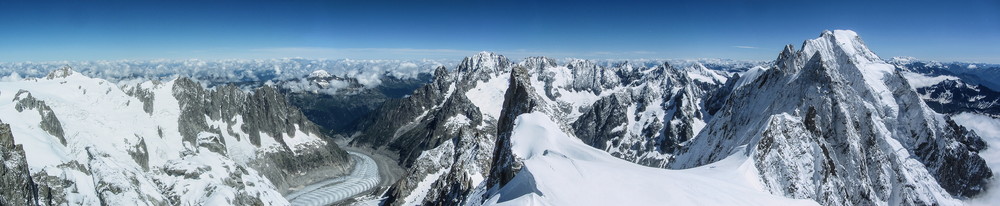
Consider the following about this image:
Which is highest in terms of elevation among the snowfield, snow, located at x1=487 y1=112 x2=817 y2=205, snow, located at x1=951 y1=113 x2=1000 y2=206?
snow, located at x1=487 y1=112 x2=817 y2=205

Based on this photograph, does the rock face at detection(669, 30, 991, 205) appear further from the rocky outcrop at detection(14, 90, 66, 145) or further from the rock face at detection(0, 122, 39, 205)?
the rocky outcrop at detection(14, 90, 66, 145)

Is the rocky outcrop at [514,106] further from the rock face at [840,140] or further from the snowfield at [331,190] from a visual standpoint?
the snowfield at [331,190]

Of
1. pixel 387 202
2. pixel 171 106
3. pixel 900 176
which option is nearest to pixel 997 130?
pixel 900 176

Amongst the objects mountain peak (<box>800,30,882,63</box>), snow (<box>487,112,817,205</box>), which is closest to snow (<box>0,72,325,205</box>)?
snow (<box>487,112,817,205</box>)

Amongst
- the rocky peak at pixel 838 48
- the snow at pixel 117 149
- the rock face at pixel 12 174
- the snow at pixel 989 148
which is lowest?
the snow at pixel 989 148

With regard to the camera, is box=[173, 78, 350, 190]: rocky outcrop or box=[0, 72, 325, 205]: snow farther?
box=[173, 78, 350, 190]: rocky outcrop

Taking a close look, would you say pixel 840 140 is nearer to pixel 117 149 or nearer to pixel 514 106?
pixel 514 106

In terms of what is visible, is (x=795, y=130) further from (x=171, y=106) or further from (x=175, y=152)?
(x=171, y=106)

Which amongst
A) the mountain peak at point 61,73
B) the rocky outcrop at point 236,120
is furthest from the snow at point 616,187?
the mountain peak at point 61,73
